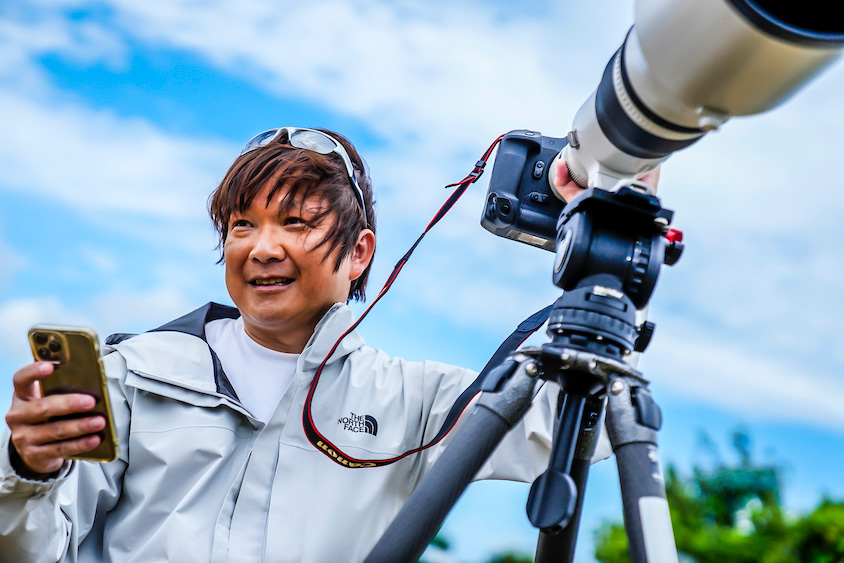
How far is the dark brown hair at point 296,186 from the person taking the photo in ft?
7.31

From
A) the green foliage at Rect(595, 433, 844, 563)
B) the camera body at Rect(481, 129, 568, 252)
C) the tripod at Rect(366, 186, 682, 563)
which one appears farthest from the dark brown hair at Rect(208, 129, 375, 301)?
the green foliage at Rect(595, 433, 844, 563)

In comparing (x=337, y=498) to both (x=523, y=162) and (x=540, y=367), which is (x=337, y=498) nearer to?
(x=540, y=367)

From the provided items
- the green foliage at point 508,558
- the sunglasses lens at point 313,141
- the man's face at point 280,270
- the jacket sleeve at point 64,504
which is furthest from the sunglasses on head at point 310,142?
the green foliage at point 508,558

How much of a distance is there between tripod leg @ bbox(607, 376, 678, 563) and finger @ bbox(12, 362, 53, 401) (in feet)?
3.30

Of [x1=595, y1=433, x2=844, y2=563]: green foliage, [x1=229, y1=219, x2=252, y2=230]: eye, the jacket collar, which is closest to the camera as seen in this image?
the jacket collar

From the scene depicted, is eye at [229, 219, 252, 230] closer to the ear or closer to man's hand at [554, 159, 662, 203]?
the ear

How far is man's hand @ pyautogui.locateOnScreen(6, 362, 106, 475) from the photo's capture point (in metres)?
1.40

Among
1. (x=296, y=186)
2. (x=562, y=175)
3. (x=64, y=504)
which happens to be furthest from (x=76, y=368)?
(x=562, y=175)

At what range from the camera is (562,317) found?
1292mm

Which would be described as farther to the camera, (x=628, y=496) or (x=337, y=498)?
(x=337, y=498)

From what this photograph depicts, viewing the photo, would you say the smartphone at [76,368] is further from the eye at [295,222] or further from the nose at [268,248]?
the eye at [295,222]

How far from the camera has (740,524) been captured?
1162 centimetres

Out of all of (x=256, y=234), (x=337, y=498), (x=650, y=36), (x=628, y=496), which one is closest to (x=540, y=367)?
(x=628, y=496)

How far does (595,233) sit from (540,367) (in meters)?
0.25
